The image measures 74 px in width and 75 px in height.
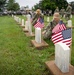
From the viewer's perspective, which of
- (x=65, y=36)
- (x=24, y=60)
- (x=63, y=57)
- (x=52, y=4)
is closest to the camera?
(x=63, y=57)

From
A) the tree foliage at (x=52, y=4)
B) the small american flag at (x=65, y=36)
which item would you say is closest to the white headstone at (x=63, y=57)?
the small american flag at (x=65, y=36)

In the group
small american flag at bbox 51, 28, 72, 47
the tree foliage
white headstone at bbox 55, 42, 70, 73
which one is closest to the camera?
white headstone at bbox 55, 42, 70, 73

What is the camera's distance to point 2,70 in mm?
5477

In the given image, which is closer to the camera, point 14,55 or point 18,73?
point 18,73

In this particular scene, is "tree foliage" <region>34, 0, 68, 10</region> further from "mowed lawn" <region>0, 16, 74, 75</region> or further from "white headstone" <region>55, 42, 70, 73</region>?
"white headstone" <region>55, 42, 70, 73</region>

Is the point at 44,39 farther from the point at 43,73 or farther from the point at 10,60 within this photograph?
the point at 43,73

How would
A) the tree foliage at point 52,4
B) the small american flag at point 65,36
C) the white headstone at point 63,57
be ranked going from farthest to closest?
the tree foliage at point 52,4
the small american flag at point 65,36
the white headstone at point 63,57

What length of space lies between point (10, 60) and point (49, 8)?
58635 millimetres

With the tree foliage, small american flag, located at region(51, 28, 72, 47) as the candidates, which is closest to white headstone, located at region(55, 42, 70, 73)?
small american flag, located at region(51, 28, 72, 47)

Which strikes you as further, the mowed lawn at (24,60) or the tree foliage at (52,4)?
the tree foliage at (52,4)

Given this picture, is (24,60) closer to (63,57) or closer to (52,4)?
(63,57)

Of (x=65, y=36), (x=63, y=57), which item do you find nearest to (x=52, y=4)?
(x=65, y=36)

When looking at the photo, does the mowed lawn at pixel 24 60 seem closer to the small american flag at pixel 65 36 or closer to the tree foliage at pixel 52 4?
the small american flag at pixel 65 36

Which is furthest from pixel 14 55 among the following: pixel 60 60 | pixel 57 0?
pixel 57 0
